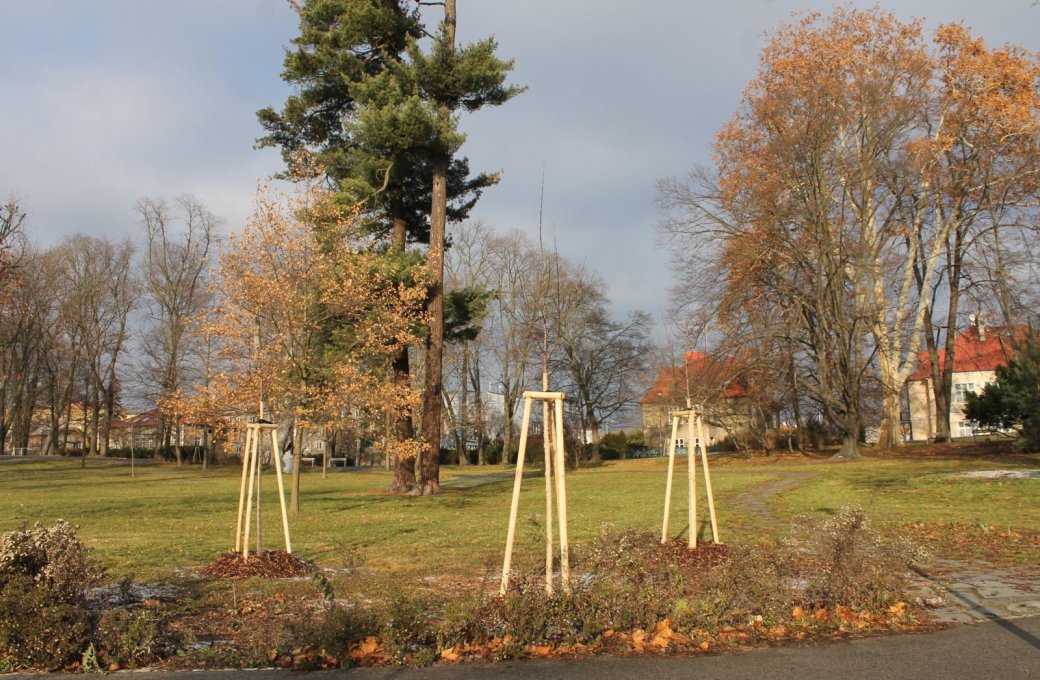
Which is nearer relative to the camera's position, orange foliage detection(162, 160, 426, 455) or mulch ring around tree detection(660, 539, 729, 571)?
mulch ring around tree detection(660, 539, 729, 571)

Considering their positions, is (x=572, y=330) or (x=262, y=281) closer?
(x=262, y=281)

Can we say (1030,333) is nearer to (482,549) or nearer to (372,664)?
(482,549)

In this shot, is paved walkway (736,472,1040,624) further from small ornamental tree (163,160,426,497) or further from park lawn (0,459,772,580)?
small ornamental tree (163,160,426,497)

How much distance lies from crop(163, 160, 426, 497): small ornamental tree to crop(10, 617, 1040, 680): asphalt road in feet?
33.7

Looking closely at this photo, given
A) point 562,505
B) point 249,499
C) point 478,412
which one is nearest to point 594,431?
point 478,412

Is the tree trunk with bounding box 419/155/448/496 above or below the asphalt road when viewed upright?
above

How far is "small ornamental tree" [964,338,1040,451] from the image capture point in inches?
965

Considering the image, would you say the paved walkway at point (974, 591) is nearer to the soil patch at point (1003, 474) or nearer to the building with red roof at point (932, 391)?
the soil patch at point (1003, 474)

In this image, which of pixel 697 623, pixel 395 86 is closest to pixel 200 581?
pixel 697 623

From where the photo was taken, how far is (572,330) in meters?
51.4

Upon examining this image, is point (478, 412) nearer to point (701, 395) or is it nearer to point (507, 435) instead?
point (507, 435)

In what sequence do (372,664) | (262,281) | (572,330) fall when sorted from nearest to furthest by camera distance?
(372,664)
(262,281)
(572,330)

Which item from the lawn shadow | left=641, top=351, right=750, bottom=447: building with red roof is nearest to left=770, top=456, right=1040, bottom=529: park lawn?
left=641, top=351, right=750, bottom=447: building with red roof

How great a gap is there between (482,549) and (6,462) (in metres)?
45.4
